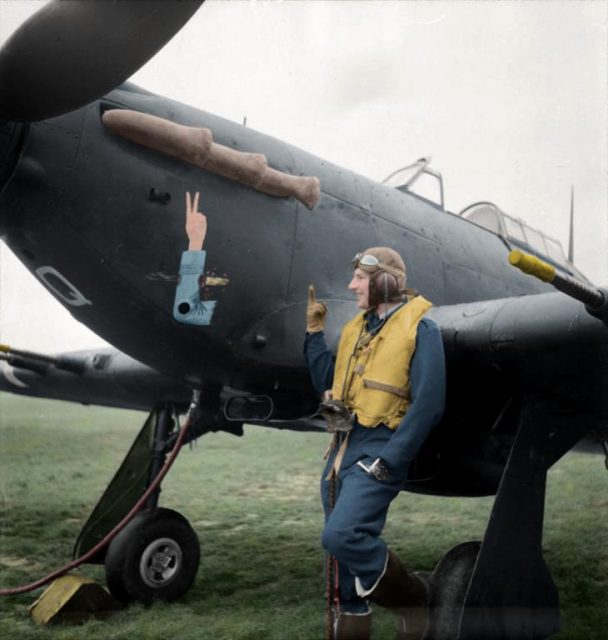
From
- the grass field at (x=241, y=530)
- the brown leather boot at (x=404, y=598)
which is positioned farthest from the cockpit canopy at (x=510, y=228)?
the brown leather boot at (x=404, y=598)

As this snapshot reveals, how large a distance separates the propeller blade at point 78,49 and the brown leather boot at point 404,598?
70.8 inches

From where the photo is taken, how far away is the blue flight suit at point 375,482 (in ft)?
6.83

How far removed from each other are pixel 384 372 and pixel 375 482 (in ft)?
1.21

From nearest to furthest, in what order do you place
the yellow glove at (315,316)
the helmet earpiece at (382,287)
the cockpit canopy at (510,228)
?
the helmet earpiece at (382,287)
the yellow glove at (315,316)
the cockpit canopy at (510,228)

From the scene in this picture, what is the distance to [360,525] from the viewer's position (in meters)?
2.08

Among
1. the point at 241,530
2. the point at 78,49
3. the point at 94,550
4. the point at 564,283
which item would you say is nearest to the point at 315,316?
the point at 564,283

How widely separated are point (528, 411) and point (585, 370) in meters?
0.37

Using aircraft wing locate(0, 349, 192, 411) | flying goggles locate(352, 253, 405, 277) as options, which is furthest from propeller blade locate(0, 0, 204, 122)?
aircraft wing locate(0, 349, 192, 411)

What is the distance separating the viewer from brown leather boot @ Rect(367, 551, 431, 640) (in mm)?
2348

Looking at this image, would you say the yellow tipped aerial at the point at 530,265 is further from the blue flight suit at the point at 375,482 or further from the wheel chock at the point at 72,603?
the wheel chock at the point at 72,603

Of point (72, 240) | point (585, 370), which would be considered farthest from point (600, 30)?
point (72, 240)

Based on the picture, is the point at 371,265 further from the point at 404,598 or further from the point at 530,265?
the point at 404,598

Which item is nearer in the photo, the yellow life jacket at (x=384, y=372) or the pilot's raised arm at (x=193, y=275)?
the yellow life jacket at (x=384, y=372)

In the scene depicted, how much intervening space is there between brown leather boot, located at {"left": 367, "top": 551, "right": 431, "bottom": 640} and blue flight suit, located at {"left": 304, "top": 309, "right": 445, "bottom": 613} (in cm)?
12
